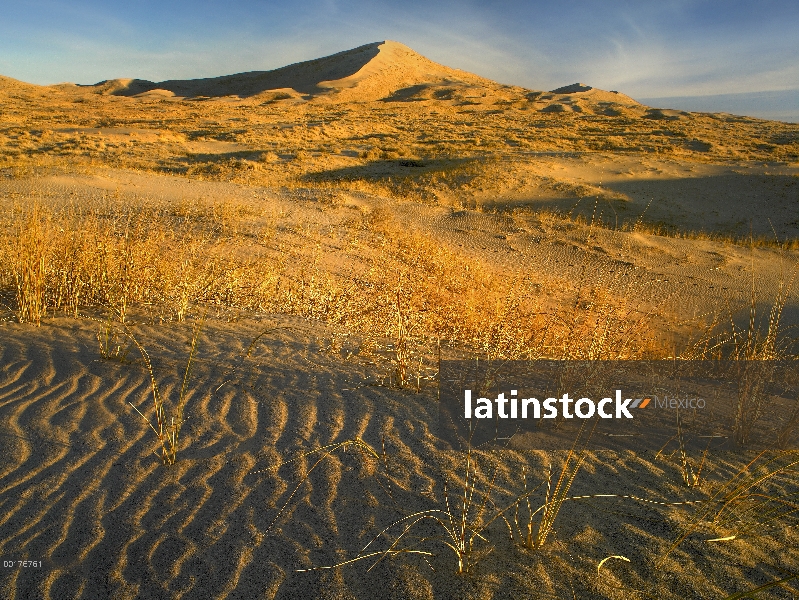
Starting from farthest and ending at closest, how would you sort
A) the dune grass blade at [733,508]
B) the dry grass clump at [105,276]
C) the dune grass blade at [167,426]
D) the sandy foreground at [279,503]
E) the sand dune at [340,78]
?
the sand dune at [340,78] → the dry grass clump at [105,276] → the dune grass blade at [167,426] → the dune grass blade at [733,508] → the sandy foreground at [279,503]

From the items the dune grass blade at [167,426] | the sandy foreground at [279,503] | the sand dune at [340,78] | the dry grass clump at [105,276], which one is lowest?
the sandy foreground at [279,503]

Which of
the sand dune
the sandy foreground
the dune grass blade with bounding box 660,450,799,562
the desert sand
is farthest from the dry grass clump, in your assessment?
the sand dune

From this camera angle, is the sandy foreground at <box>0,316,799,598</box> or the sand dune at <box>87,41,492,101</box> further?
the sand dune at <box>87,41,492,101</box>

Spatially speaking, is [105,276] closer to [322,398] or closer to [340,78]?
[322,398]

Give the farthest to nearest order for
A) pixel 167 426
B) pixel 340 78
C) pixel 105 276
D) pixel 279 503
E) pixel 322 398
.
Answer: pixel 340 78 → pixel 105 276 → pixel 322 398 → pixel 167 426 → pixel 279 503

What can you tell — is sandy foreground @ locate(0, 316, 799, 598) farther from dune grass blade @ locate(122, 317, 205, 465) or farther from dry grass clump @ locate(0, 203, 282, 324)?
dry grass clump @ locate(0, 203, 282, 324)

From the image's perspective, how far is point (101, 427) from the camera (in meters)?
3.23

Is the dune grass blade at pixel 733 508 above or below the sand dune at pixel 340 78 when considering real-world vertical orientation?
below

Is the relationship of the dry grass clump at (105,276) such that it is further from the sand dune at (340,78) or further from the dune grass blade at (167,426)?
the sand dune at (340,78)

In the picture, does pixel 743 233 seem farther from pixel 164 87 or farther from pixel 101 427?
pixel 164 87

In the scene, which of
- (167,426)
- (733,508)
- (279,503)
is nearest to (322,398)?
(167,426)

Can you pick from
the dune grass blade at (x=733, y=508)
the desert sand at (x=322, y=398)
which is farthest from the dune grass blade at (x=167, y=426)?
the dune grass blade at (x=733, y=508)

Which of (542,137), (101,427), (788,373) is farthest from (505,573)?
(542,137)

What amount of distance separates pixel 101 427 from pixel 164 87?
83534mm
